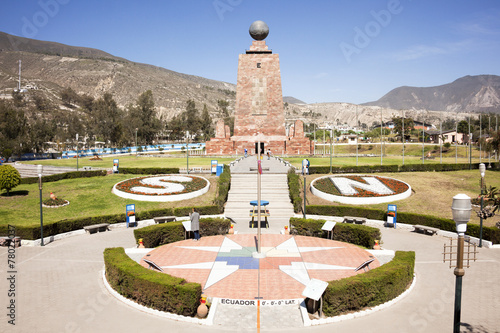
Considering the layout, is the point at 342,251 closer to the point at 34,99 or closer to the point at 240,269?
the point at 240,269

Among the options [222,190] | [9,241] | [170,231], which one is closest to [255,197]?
[222,190]

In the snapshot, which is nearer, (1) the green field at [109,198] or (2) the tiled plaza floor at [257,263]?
(2) the tiled plaza floor at [257,263]

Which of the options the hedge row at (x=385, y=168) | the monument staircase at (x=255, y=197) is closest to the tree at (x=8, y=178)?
the monument staircase at (x=255, y=197)

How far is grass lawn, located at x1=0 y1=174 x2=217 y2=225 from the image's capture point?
26156mm

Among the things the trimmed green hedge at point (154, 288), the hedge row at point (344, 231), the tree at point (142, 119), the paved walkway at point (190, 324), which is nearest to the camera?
the paved walkway at point (190, 324)

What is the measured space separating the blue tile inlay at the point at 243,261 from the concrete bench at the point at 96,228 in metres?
9.70

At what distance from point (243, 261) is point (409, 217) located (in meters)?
12.7

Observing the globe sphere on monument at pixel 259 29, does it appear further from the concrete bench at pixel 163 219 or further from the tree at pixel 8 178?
the concrete bench at pixel 163 219

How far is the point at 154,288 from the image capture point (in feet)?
41.0

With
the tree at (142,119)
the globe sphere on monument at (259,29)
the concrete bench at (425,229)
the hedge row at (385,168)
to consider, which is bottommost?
the concrete bench at (425,229)

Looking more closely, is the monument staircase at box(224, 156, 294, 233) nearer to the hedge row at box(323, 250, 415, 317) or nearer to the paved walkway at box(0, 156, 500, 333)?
the paved walkway at box(0, 156, 500, 333)

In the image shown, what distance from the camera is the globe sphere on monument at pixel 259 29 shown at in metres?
61.3

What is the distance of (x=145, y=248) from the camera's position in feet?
62.8

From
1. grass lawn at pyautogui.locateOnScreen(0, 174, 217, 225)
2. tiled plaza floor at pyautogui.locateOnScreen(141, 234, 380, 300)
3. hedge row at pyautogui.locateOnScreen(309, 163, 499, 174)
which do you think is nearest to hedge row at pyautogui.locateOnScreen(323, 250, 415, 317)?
tiled plaza floor at pyautogui.locateOnScreen(141, 234, 380, 300)
